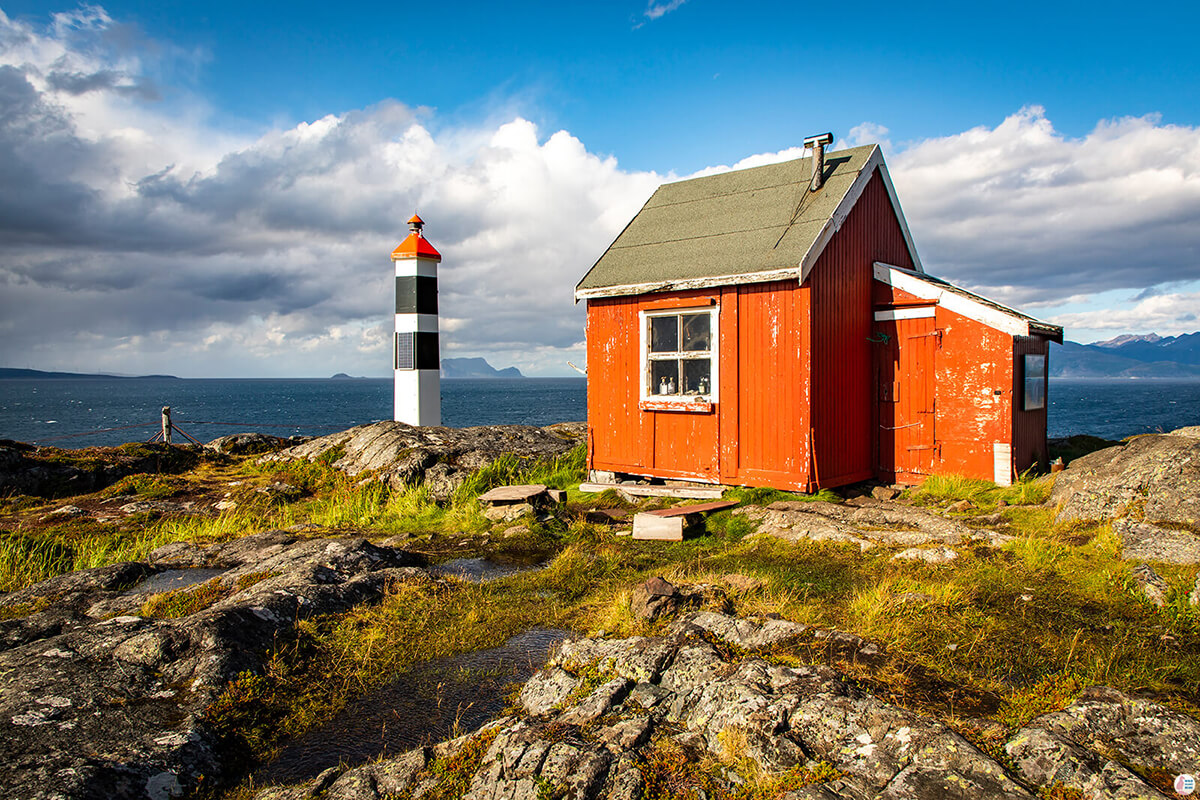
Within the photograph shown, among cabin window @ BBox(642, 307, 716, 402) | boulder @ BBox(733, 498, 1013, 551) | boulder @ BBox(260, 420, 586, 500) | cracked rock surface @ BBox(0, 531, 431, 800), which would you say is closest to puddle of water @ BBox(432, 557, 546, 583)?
cracked rock surface @ BBox(0, 531, 431, 800)

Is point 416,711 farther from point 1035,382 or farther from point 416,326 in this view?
point 416,326

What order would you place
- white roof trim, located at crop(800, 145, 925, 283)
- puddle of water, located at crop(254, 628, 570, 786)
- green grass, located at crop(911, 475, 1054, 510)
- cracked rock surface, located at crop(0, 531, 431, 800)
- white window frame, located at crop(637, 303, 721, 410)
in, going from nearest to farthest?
cracked rock surface, located at crop(0, 531, 431, 800) → puddle of water, located at crop(254, 628, 570, 786) → green grass, located at crop(911, 475, 1054, 510) → white roof trim, located at crop(800, 145, 925, 283) → white window frame, located at crop(637, 303, 721, 410)

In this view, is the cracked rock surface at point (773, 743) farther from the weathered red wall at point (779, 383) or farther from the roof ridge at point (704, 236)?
Result: the roof ridge at point (704, 236)

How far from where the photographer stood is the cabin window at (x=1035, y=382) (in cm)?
1059

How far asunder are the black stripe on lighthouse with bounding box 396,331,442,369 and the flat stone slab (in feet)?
16.4

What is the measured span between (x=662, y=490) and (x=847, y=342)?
3.72 meters

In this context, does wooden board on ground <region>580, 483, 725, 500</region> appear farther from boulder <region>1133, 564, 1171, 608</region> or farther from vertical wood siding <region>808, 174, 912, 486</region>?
boulder <region>1133, 564, 1171, 608</region>

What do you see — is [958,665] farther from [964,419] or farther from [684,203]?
[684,203]

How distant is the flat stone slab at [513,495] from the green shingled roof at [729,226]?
357 centimetres

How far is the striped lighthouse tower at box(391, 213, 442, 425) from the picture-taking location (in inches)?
600

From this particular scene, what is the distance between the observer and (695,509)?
976 centimetres

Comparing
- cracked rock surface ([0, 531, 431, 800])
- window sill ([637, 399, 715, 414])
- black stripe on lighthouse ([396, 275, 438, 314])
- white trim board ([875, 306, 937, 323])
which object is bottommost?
cracked rock surface ([0, 531, 431, 800])

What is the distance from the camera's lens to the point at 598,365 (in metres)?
12.4

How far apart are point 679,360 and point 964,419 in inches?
174
